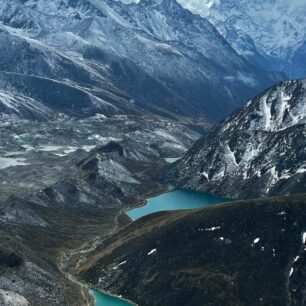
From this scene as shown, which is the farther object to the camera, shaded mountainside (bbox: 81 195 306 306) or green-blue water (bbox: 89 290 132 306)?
green-blue water (bbox: 89 290 132 306)

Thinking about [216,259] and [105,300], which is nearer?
[105,300]

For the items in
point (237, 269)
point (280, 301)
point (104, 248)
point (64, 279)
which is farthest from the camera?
point (104, 248)

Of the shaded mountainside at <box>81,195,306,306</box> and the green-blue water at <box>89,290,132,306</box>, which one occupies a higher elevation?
the shaded mountainside at <box>81,195,306,306</box>

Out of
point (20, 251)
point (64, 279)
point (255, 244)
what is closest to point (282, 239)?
point (255, 244)

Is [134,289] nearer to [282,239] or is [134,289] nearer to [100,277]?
[100,277]

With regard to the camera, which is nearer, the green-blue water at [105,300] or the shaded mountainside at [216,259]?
the shaded mountainside at [216,259]
